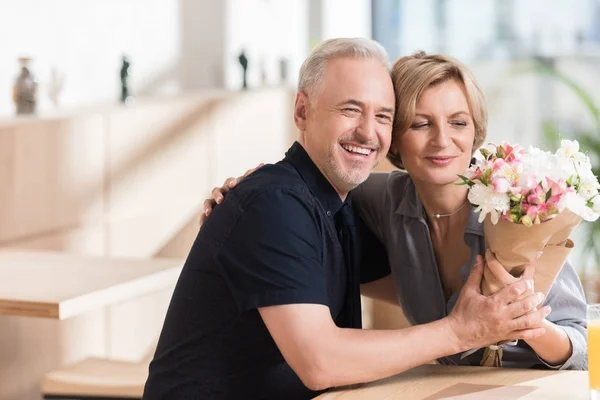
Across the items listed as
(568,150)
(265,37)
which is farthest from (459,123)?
(265,37)

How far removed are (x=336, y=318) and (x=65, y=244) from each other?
2.18 metres

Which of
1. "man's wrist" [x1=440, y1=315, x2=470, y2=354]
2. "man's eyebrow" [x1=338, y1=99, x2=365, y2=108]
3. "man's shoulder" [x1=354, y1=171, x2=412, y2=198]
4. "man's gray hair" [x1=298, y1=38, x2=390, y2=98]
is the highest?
"man's gray hair" [x1=298, y1=38, x2=390, y2=98]

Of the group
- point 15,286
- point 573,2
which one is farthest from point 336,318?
point 573,2

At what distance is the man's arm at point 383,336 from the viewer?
2.00 m

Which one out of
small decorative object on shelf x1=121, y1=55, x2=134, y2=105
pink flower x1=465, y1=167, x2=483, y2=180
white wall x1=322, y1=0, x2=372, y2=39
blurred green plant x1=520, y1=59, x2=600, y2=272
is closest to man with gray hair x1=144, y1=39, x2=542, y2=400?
pink flower x1=465, y1=167, x2=483, y2=180

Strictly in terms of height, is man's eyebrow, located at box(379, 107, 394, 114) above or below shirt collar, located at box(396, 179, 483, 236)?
above

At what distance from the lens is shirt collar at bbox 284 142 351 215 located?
230cm

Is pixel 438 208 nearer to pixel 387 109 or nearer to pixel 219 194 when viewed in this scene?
pixel 387 109

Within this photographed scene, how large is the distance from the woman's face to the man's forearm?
0.48 meters

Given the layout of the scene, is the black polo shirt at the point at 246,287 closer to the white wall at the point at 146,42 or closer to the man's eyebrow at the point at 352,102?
the man's eyebrow at the point at 352,102

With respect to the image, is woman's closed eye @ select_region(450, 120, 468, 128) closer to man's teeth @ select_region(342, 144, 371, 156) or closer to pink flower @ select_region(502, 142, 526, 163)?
man's teeth @ select_region(342, 144, 371, 156)

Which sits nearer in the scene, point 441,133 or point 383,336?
point 383,336

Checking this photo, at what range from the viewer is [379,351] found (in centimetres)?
202

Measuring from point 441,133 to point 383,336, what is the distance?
586 mm
